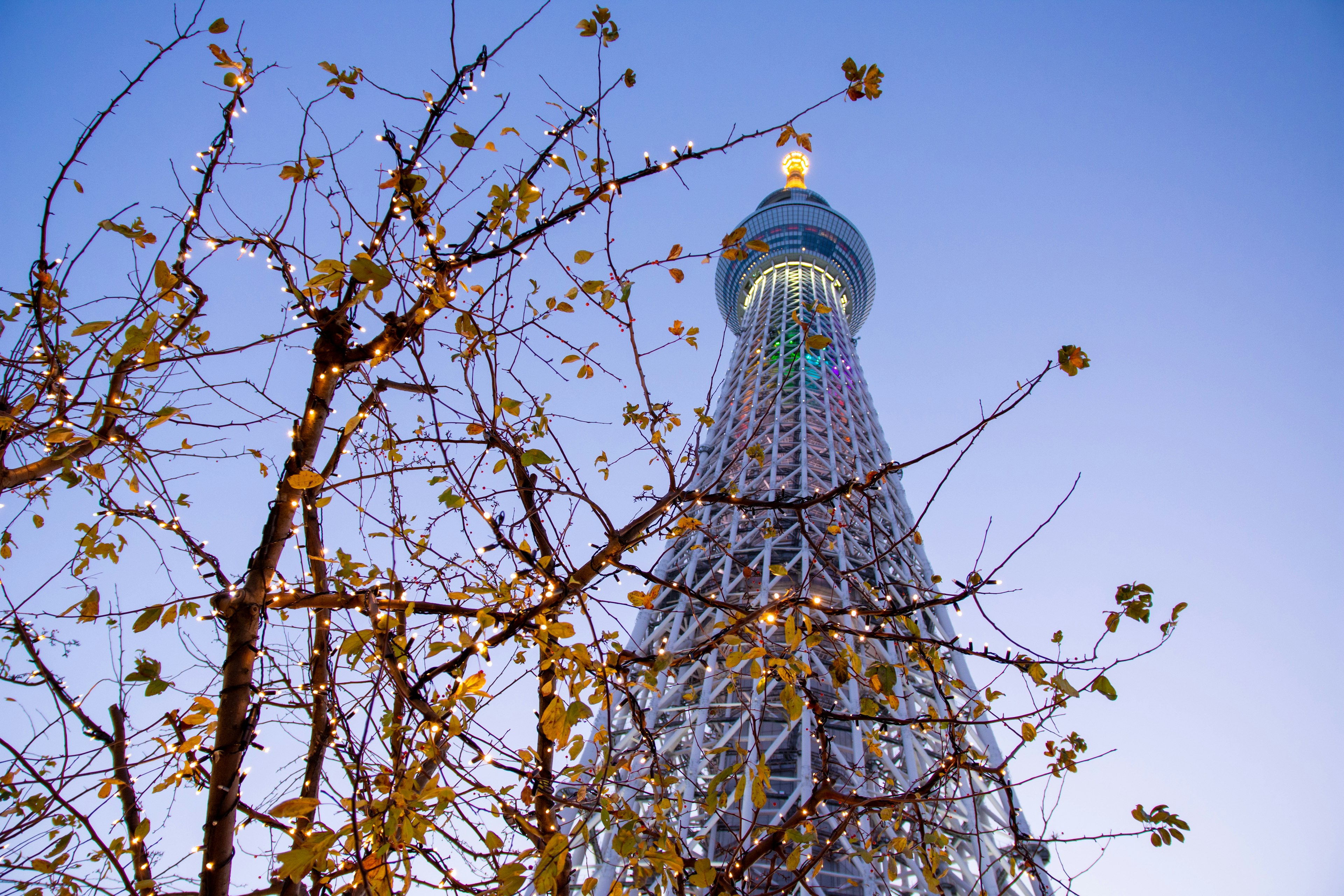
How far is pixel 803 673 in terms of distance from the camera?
11.4 ft

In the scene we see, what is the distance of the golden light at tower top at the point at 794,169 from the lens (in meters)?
36.3

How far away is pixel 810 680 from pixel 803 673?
379 inches

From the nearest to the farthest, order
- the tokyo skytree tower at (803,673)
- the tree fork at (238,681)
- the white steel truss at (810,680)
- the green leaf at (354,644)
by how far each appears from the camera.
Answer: the green leaf at (354,644), the tree fork at (238,681), the tokyo skytree tower at (803,673), the white steel truss at (810,680)

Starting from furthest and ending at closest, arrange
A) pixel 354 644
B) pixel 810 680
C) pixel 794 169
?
pixel 794 169 → pixel 810 680 → pixel 354 644

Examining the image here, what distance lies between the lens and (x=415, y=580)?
7.95 feet

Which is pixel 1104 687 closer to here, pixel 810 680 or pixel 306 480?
pixel 306 480

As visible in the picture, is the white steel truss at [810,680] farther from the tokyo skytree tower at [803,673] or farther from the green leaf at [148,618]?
the green leaf at [148,618]

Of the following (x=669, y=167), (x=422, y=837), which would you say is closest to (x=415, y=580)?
(x=422, y=837)

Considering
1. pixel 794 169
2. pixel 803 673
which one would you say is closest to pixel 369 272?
pixel 803 673

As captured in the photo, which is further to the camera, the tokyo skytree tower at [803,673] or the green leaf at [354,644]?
the tokyo skytree tower at [803,673]

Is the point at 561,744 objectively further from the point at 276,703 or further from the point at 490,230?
the point at 490,230

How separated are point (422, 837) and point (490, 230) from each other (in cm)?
182

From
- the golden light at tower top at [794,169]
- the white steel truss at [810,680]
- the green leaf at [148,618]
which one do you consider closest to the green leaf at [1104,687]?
the white steel truss at [810,680]

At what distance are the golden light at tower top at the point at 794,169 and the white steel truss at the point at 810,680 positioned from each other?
293 inches
